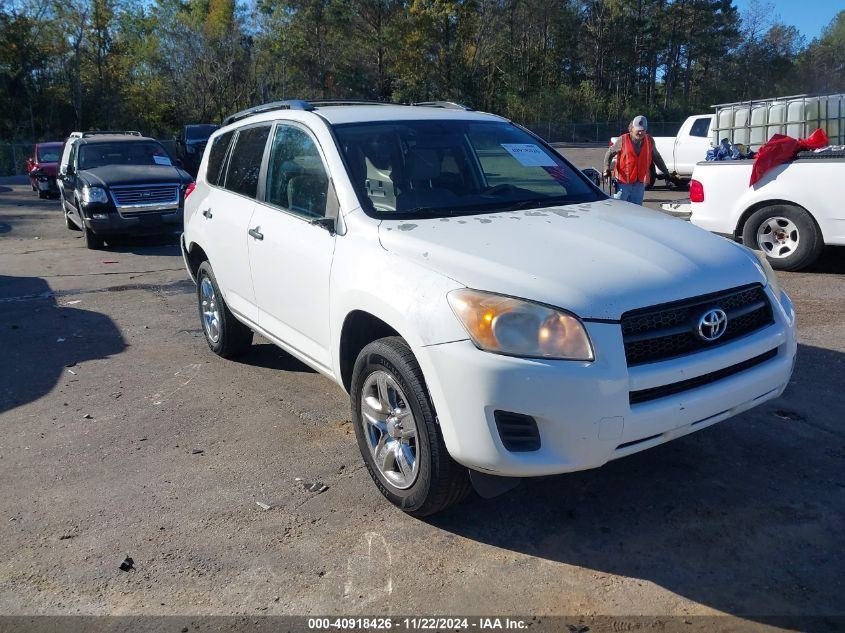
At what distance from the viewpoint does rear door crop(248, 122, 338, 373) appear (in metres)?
4.25

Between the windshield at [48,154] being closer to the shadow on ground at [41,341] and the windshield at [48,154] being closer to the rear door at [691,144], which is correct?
the shadow on ground at [41,341]

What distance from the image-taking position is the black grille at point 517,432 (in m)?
3.12

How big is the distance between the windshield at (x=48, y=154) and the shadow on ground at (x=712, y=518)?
71.6 ft

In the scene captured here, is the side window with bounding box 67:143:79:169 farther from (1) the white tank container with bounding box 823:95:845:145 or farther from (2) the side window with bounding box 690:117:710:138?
(2) the side window with bounding box 690:117:710:138

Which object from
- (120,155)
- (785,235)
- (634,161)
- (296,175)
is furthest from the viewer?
(120,155)

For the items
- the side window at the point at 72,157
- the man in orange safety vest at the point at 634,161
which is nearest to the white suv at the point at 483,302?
the man in orange safety vest at the point at 634,161

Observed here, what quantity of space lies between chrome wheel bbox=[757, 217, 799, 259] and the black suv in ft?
28.7

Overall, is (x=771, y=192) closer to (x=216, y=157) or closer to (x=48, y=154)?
(x=216, y=157)

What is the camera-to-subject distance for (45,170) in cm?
2180

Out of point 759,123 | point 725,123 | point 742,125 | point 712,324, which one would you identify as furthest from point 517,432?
point 725,123

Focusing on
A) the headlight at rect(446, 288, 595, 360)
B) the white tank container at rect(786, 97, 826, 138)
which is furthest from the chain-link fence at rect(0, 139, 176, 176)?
the headlight at rect(446, 288, 595, 360)

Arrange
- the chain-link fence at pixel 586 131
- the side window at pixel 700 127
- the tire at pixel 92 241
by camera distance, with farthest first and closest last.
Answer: the chain-link fence at pixel 586 131 < the side window at pixel 700 127 < the tire at pixel 92 241

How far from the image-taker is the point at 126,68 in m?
51.1

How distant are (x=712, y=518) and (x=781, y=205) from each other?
6.08 metres
